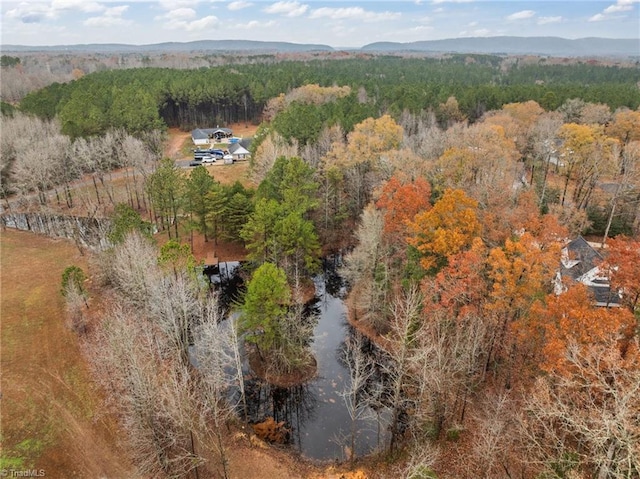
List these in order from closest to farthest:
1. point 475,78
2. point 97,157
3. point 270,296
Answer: point 270,296
point 97,157
point 475,78

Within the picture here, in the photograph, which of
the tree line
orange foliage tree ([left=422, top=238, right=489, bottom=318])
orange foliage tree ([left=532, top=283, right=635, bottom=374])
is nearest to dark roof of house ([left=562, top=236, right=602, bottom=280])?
orange foliage tree ([left=422, top=238, right=489, bottom=318])

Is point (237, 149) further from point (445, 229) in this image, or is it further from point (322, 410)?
point (322, 410)

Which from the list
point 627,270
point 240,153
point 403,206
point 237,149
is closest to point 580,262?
point 627,270

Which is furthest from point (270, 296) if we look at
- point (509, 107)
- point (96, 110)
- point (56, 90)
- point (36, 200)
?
point (56, 90)

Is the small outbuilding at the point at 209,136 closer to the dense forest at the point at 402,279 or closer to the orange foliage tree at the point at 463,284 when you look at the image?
the dense forest at the point at 402,279

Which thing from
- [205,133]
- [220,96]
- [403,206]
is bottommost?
[205,133]

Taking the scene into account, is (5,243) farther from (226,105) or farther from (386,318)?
(226,105)

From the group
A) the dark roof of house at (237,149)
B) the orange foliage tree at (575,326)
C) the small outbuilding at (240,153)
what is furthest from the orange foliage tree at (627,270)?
the dark roof of house at (237,149)
